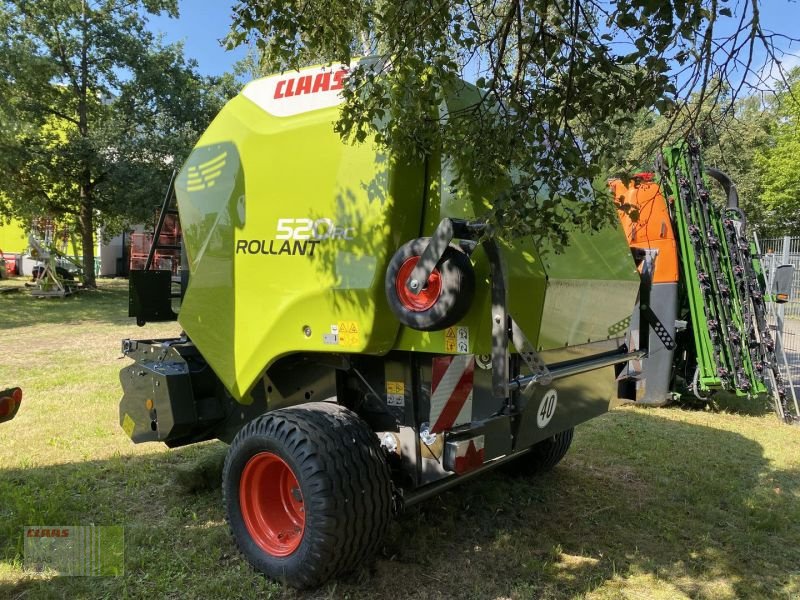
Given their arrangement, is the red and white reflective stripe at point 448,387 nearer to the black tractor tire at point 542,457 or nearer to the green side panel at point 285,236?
the green side panel at point 285,236

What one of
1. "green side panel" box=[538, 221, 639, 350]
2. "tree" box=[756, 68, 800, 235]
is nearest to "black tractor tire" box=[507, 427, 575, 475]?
"green side panel" box=[538, 221, 639, 350]

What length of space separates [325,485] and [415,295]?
93cm

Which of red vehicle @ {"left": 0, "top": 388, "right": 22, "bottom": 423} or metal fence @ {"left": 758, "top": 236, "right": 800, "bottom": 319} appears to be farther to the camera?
metal fence @ {"left": 758, "top": 236, "right": 800, "bottom": 319}

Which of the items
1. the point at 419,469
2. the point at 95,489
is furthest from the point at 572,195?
the point at 95,489

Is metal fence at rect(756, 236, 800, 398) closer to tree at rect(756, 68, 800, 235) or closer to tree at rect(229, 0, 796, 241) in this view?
tree at rect(229, 0, 796, 241)

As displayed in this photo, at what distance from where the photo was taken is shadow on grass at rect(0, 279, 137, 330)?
1323 cm

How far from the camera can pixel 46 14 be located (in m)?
16.7

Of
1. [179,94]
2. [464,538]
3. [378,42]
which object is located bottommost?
[464,538]

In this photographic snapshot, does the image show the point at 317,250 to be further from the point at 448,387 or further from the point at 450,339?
the point at 448,387

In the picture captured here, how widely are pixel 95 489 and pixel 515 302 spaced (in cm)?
318

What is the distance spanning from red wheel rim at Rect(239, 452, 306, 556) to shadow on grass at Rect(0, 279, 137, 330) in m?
11.4

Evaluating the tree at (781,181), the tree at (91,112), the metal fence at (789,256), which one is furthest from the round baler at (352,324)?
the tree at (781,181)

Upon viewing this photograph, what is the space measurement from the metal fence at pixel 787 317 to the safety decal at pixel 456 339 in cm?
541

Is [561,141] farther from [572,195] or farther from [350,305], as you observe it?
[350,305]
